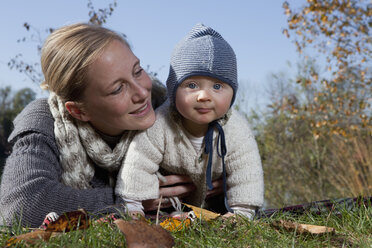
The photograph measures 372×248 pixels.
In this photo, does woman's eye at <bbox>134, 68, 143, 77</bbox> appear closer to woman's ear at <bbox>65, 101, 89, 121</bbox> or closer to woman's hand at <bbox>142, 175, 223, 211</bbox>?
woman's ear at <bbox>65, 101, 89, 121</bbox>

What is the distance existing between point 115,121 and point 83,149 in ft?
1.16

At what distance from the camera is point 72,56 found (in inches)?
101

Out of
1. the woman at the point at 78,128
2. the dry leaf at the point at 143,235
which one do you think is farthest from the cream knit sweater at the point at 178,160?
the dry leaf at the point at 143,235

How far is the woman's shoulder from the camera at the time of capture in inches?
108

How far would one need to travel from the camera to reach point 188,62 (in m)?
2.40

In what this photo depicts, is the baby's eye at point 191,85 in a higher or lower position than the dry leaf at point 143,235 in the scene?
higher

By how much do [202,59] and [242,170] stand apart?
76 centimetres

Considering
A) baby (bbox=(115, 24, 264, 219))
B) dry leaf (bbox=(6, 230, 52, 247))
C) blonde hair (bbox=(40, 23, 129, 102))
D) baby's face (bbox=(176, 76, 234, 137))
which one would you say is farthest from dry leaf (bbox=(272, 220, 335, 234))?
blonde hair (bbox=(40, 23, 129, 102))

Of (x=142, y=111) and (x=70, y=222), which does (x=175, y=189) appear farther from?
(x=70, y=222)

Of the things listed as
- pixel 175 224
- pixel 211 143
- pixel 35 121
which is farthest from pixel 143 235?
pixel 35 121

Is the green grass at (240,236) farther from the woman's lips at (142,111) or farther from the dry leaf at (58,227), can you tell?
the woman's lips at (142,111)

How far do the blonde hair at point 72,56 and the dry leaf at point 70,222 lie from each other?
0.96 meters

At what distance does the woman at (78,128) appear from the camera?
2.55 m

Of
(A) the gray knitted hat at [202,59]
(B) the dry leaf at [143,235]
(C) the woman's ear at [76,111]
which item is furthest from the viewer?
(C) the woman's ear at [76,111]
